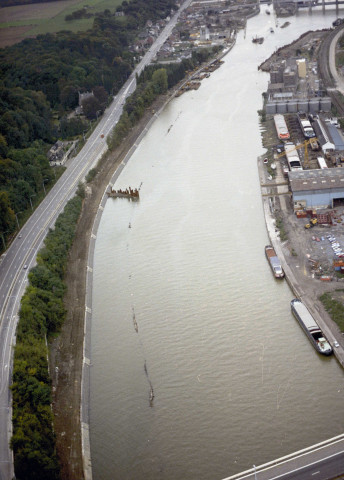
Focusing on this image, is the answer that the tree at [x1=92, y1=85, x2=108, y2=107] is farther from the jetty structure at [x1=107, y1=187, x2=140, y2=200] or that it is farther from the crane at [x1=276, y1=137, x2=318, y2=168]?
→ the crane at [x1=276, y1=137, x2=318, y2=168]

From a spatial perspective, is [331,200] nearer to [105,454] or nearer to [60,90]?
[105,454]

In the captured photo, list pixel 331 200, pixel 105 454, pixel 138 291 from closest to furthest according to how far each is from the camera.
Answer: pixel 105 454 < pixel 138 291 < pixel 331 200

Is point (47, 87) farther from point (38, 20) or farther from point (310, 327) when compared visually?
point (310, 327)

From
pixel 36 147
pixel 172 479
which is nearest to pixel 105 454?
pixel 172 479

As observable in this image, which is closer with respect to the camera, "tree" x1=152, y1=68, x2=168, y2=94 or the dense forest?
the dense forest

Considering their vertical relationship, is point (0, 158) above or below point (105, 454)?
above

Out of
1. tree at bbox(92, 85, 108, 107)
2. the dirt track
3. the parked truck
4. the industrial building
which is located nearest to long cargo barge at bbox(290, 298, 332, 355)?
the industrial building
